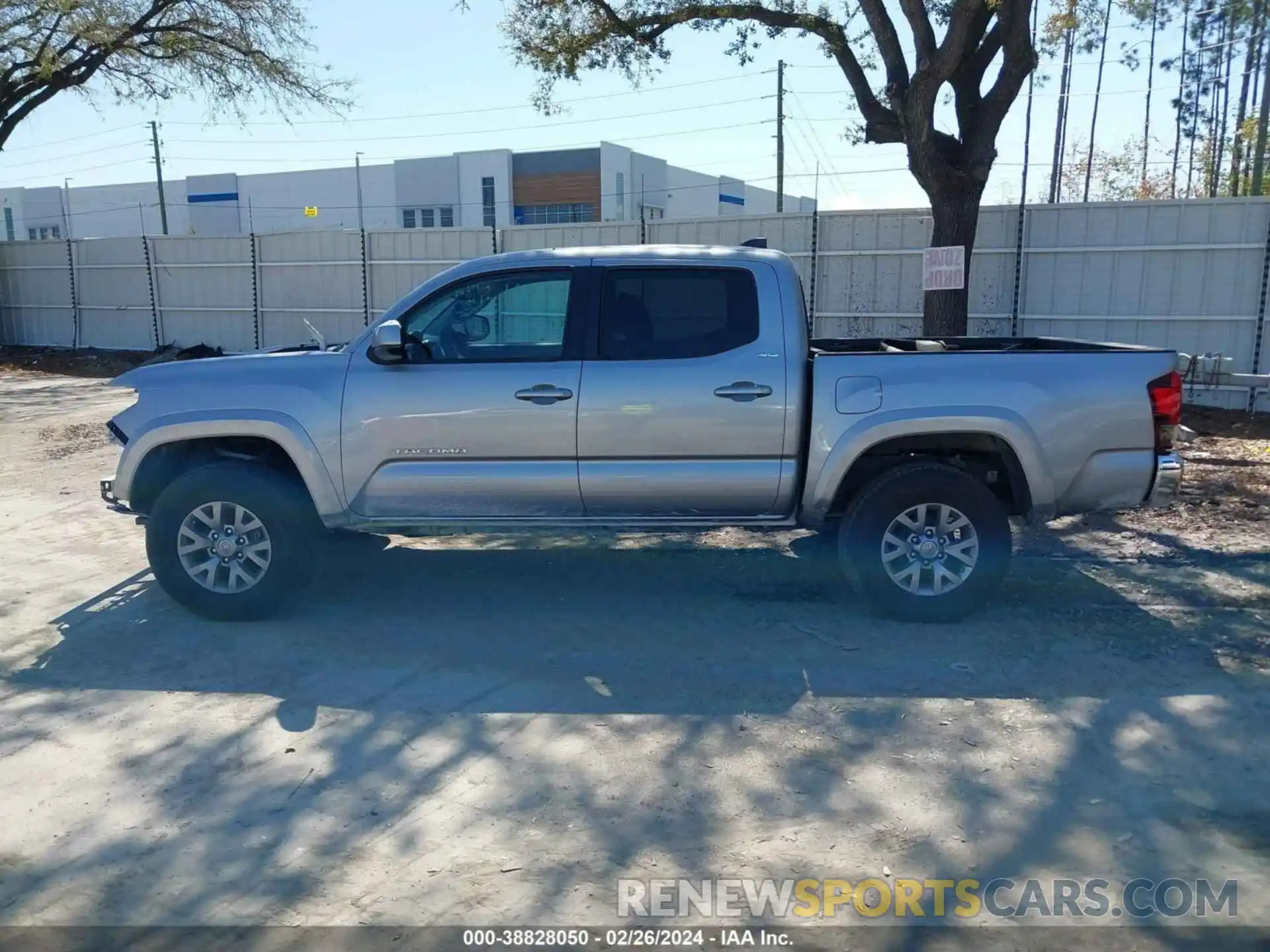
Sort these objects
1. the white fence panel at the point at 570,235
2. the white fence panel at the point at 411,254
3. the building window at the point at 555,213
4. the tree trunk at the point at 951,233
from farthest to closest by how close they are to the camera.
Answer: the building window at the point at 555,213, the white fence panel at the point at 411,254, the white fence panel at the point at 570,235, the tree trunk at the point at 951,233

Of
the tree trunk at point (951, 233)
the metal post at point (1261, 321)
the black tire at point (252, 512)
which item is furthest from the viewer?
the metal post at point (1261, 321)

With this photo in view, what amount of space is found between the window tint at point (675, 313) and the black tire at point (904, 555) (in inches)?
44.3

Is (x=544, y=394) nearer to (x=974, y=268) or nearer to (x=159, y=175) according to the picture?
(x=974, y=268)

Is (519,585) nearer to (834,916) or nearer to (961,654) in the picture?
(961,654)

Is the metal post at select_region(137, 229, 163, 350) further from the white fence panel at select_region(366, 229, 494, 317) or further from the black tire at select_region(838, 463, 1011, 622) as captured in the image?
the black tire at select_region(838, 463, 1011, 622)

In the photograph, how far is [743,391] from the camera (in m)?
5.75

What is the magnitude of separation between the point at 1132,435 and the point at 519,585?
3.64m

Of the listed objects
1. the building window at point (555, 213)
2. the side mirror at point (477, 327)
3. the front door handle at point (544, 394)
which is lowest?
the front door handle at point (544, 394)

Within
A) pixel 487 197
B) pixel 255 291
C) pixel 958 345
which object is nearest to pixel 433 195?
pixel 487 197

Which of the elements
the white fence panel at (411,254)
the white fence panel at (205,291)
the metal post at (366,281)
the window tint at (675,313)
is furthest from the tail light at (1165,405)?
the white fence panel at (205,291)

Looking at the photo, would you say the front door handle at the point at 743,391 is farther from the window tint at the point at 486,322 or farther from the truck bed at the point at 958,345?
the window tint at the point at 486,322

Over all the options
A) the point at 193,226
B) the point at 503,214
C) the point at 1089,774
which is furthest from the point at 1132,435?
the point at 193,226

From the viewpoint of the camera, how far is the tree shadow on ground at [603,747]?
3.52m

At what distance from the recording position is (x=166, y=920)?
10.8 feet
